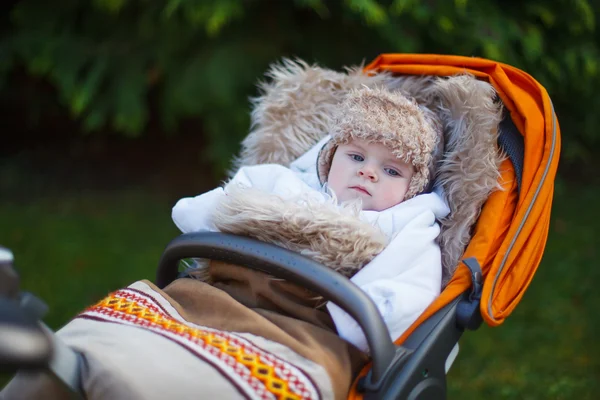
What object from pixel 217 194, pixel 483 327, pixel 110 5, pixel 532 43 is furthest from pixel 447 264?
pixel 110 5

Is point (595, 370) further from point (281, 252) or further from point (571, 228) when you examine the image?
point (281, 252)

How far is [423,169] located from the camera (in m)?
2.31

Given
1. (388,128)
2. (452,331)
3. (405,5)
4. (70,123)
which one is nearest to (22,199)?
(70,123)

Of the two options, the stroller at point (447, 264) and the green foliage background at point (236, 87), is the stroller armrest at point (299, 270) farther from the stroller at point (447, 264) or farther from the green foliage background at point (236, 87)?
the green foliage background at point (236, 87)

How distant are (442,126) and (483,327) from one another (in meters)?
1.67

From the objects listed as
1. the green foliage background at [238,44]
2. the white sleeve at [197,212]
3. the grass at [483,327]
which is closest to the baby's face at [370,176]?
the white sleeve at [197,212]

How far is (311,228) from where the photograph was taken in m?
2.00

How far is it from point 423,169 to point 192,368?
3.66ft

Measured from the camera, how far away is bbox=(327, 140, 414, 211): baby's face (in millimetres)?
2260

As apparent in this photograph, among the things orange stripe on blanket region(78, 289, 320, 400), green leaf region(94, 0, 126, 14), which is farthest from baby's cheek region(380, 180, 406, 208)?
green leaf region(94, 0, 126, 14)

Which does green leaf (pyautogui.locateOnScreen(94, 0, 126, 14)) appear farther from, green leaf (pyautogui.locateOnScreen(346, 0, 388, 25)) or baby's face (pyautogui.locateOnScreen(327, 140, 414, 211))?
baby's face (pyautogui.locateOnScreen(327, 140, 414, 211))

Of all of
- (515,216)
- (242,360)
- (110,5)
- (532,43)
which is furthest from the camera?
(110,5)

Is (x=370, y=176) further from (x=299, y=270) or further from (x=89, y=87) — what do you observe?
(x=89, y=87)

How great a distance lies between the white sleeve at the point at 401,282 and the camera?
1.87 m
